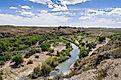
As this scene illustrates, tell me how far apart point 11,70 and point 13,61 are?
25.4 feet

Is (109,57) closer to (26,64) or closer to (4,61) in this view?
(26,64)

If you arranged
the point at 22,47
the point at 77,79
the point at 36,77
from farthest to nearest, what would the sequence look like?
the point at 22,47
the point at 36,77
the point at 77,79

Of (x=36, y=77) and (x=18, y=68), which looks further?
(x=18, y=68)

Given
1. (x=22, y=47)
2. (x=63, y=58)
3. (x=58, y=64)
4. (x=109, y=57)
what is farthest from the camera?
(x=22, y=47)

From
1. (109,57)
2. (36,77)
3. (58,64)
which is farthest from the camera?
(58,64)

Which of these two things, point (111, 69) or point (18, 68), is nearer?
point (111, 69)

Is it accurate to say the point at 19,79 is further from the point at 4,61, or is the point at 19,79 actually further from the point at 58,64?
the point at 4,61

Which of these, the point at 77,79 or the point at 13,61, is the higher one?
the point at 77,79

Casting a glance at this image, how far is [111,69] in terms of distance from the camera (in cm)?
2783

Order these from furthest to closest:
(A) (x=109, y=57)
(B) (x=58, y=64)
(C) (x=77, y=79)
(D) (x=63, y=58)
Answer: (D) (x=63, y=58) → (B) (x=58, y=64) → (A) (x=109, y=57) → (C) (x=77, y=79)

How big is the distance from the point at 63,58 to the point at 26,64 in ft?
30.6

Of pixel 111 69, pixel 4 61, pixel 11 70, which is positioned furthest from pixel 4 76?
pixel 111 69

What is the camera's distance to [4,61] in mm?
65812

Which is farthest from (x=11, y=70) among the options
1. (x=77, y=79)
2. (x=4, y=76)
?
(x=77, y=79)
